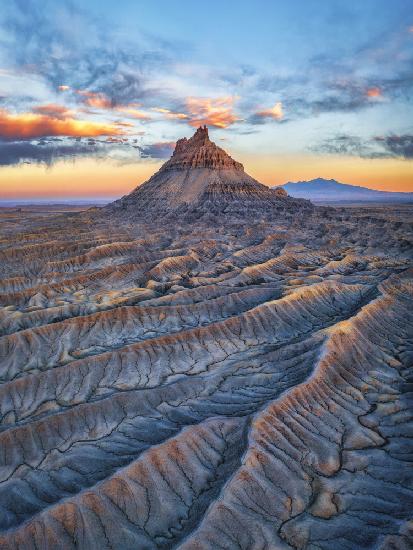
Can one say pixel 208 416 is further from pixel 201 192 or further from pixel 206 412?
pixel 201 192

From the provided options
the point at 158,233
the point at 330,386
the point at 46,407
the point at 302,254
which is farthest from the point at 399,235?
the point at 46,407

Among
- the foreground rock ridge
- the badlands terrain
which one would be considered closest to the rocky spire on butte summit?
the badlands terrain

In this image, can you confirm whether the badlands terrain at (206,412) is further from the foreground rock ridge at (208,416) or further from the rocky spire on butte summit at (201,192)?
the rocky spire on butte summit at (201,192)

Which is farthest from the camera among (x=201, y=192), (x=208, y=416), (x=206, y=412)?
(x=201, y=192)

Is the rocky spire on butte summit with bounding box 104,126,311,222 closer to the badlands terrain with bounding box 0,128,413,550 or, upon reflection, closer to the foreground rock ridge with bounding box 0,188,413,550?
the badlands terrain with bounding box 0,128,413,550

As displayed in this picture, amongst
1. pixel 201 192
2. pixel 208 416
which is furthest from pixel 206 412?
pixel 201 192

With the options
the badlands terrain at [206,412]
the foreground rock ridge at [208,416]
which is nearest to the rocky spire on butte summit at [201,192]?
the badlands terrain at [206,412]

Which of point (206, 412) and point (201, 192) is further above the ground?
point (201, 192)
